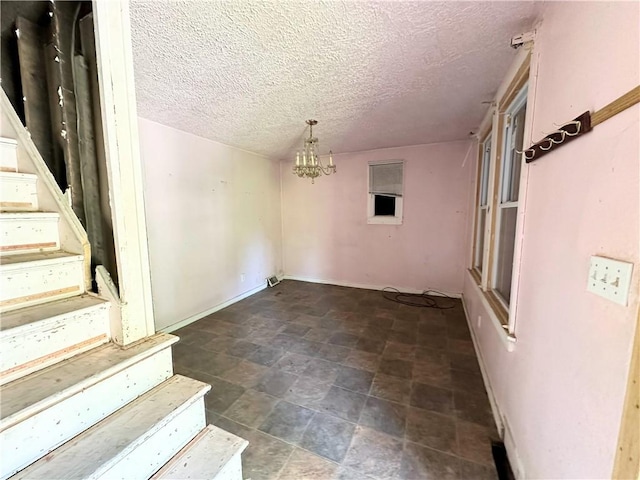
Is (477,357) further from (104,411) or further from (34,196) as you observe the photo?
(34,196)

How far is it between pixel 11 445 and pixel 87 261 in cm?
62

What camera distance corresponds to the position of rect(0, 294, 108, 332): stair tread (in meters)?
0.82

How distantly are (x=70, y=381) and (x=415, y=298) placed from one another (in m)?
4.00

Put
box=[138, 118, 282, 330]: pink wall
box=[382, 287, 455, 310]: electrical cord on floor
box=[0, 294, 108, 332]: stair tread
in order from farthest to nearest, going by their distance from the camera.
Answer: box=[382, 287, 455, 310]: electrical cord on floor, box=[138, 118, 282, 330]: pink wall, box=[0, 294, 108, 332]: stair tread

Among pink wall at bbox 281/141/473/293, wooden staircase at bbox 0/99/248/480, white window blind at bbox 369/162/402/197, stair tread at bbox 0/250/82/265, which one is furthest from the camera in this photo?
white window blind at bbox 369/162/402/197

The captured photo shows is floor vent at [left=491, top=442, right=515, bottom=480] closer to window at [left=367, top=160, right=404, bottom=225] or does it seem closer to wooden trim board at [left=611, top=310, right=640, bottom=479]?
wooden trim board at [left=611, top=310, right=640, bottom=479]

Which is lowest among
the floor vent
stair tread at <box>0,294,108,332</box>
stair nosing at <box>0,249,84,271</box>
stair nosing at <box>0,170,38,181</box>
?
the floor vent

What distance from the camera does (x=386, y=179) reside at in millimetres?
4230

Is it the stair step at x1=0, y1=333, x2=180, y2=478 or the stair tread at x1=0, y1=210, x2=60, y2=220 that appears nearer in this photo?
the stair step at x1=0, y1=333, x2=180, y2=478

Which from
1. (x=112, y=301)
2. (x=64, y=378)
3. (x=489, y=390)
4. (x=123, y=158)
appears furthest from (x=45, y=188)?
(x=489, y=390)

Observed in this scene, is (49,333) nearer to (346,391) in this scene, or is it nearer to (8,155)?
(8,155)

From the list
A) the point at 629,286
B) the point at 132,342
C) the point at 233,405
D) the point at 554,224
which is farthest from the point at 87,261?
the point at 554,224

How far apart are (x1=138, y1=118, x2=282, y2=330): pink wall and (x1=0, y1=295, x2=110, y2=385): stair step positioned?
2002 mm

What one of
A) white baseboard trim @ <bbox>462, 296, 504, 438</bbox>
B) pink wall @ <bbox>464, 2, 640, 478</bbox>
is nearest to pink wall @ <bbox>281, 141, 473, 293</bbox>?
white baseboard trim @ <bbox>462, 296, 504, 438</bbox>
